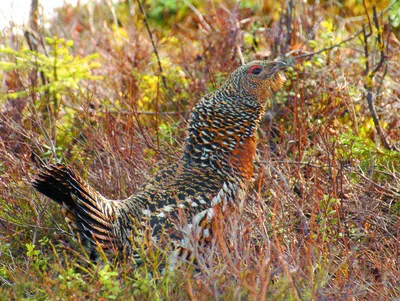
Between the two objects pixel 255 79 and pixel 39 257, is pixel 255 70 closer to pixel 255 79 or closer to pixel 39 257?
pixel 255 79

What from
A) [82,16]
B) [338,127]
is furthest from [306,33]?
[82,16]

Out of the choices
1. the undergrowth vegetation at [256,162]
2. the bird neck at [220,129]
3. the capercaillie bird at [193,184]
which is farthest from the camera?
Answer: the bird neck at [220,129]

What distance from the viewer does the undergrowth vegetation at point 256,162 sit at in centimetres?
335

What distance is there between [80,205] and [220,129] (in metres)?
1.44

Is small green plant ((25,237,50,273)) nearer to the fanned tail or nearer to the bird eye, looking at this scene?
the fanned tail

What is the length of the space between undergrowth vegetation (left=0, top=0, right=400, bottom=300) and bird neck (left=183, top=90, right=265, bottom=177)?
14.8 inches

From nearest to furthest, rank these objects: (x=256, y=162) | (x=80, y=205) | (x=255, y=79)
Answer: (x=80, y=205)
(x=255, y=79)
(x=256, y=162)

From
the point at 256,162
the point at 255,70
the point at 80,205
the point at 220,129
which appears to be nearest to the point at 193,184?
the point at 220,129

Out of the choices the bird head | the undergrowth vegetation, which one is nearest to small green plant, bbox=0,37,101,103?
the undergrowth vegetation

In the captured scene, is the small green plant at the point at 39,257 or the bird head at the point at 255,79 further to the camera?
the bird head at the point at 255,79

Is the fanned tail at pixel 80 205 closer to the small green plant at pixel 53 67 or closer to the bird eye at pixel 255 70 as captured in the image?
the bird eye at pixel 255 70

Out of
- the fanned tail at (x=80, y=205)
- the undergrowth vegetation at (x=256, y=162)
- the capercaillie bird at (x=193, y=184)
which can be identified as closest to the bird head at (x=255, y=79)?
the capercaillie bird at (x=193, y=184)

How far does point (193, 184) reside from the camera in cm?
432

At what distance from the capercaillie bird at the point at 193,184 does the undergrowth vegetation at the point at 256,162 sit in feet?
0.73
